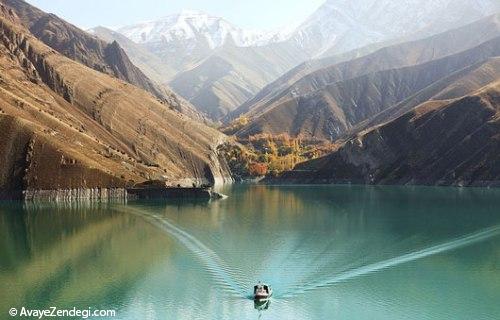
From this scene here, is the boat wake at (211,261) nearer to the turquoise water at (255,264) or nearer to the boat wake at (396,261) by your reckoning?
the turquoise water at (255,264)

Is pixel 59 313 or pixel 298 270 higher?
pixel 298 270

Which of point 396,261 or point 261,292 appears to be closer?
point 261,292

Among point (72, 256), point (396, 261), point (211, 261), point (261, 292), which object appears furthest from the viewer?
point (72, 256)

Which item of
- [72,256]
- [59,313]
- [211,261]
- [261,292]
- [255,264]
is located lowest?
[59,313]

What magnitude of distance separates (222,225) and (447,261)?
184 ft

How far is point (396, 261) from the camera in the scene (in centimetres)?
10125

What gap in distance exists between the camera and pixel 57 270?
94.3 metres

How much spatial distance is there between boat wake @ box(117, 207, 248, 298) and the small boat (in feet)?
8.16

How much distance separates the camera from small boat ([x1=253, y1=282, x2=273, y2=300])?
252 feet

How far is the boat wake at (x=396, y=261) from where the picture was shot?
83688 mm

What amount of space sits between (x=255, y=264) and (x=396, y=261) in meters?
22.8

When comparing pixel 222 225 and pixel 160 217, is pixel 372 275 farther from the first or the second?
pixel 160 217

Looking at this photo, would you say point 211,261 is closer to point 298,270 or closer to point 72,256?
point 298,270

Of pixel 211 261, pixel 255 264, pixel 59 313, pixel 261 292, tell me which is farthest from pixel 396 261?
pixel 59 313
